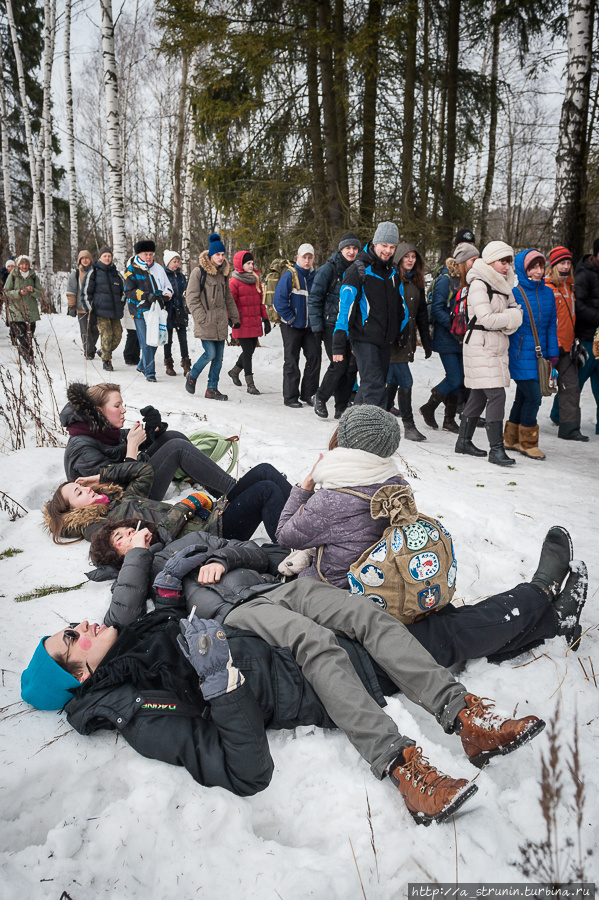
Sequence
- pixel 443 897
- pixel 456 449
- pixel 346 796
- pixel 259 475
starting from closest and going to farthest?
pixel 443 897 → pixel 346 796 → pixel 259 475 → pixel 456 449

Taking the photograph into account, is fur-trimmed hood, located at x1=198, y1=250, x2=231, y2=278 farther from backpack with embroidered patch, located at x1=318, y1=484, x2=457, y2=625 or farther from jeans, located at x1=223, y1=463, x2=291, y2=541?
backpack with embroidered patch, located at x1=318, y1=484, x2=457, y2=625

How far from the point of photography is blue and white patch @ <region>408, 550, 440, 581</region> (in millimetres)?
2438

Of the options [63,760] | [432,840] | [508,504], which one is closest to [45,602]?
[63,760]

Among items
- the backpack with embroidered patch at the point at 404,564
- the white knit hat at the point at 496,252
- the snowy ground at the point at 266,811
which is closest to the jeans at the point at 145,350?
the white knit hat at the point at 496,252

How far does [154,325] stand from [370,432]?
6.45 meters

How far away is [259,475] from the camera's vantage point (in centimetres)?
382

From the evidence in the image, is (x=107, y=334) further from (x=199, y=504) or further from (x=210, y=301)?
(x=199, y=504)

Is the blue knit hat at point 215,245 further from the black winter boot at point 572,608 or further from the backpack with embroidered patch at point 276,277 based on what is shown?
the black winter boot at point 572,608

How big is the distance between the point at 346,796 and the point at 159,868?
65 cm

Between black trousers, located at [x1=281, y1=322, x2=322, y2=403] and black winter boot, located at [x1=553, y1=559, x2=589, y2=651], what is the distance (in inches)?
216

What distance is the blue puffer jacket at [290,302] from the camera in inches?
300

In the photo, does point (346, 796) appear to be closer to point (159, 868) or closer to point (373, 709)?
point (373, 709)

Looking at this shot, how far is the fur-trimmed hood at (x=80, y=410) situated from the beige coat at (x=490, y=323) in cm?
349

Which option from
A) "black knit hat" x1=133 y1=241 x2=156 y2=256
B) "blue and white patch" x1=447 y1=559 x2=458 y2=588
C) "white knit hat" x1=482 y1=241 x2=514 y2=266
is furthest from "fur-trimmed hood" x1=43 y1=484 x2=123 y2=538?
"black knit hat" x1=133 y1=241 x2=156 y2=256
